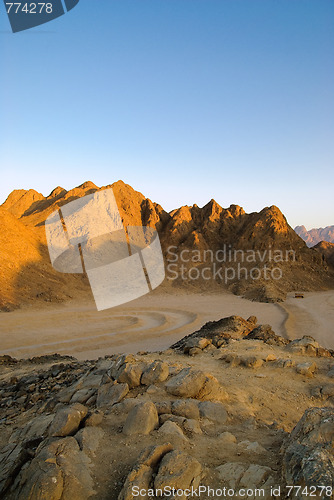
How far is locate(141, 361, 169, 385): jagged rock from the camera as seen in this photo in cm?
596

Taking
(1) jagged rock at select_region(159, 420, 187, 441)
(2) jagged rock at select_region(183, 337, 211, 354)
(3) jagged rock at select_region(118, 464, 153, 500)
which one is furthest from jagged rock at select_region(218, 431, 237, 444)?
(2) jagged rock at select_region(183, 337, 211, 354)

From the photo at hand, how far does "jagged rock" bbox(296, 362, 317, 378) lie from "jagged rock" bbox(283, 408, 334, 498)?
3.70 m

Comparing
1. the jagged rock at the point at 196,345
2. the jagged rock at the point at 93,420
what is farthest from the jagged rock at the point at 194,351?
the jagged rock at the point at 93,420

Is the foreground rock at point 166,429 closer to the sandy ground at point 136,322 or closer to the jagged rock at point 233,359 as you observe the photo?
the jagged rock at point 233,359

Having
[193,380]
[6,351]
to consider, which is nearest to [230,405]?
[193,380]

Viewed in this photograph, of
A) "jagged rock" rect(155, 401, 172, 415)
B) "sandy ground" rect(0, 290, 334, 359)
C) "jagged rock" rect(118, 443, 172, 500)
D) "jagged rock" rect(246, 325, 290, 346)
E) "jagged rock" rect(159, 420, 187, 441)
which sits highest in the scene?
"jagged rock" rect(118, 443, 172, 500)

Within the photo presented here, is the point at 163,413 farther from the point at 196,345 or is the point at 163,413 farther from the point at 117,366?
the point at 196,345

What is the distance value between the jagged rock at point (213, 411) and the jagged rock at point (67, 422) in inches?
72.3

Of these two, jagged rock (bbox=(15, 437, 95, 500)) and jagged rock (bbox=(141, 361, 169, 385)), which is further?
jagged rock (bbox=(141, 361, 169, 385))

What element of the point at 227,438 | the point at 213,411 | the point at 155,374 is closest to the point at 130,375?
the point at 155,374

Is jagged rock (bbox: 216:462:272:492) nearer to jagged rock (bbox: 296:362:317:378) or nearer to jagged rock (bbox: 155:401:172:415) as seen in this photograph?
jagged rock (bbox: 155:401:172:415)

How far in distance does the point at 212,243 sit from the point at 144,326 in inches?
971

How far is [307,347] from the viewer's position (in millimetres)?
9117

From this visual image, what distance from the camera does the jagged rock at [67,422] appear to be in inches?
171
